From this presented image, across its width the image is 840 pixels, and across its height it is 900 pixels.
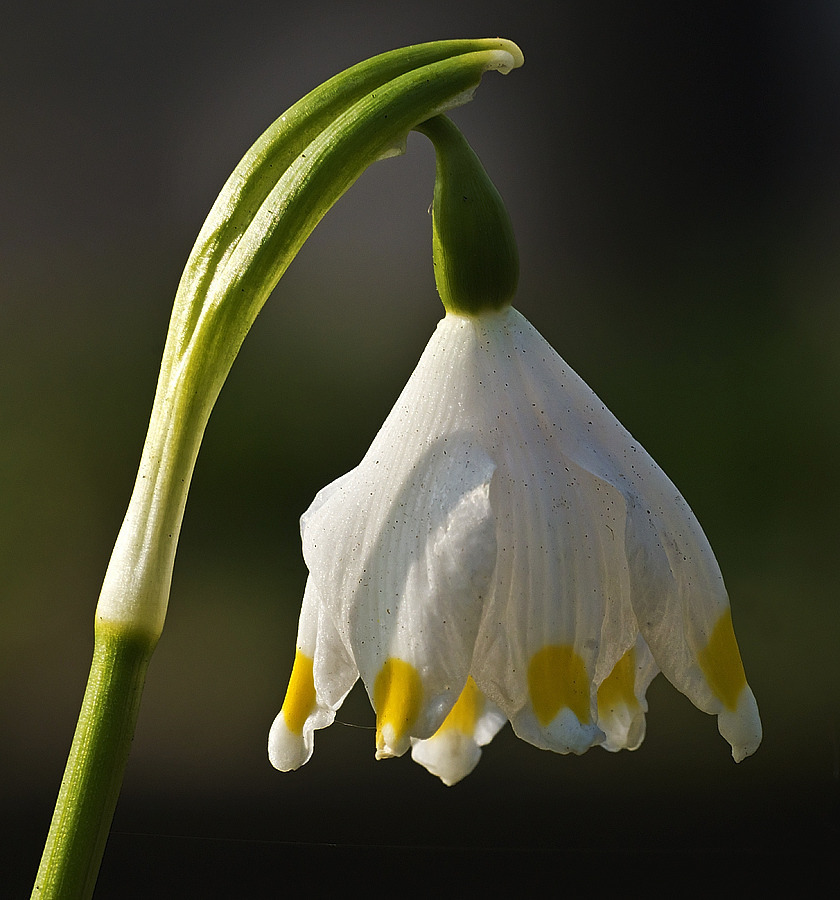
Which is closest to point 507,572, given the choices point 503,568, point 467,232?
point 503,568

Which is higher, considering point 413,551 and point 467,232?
point 467,232

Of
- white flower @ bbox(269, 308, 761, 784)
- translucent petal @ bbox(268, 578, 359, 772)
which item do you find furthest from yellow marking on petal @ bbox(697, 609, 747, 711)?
translucent petal @ bbox(268, 578, 359, 772)

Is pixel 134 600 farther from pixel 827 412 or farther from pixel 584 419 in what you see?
pixel 827 412

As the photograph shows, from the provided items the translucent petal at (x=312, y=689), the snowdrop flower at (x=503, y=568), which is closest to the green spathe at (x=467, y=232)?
the snowdrop flower at (x=503, y=568)

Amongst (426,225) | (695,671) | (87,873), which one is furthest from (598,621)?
(426,225)

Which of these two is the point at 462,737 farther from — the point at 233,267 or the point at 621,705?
the point at 233,267

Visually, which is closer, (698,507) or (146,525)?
(146,525)
